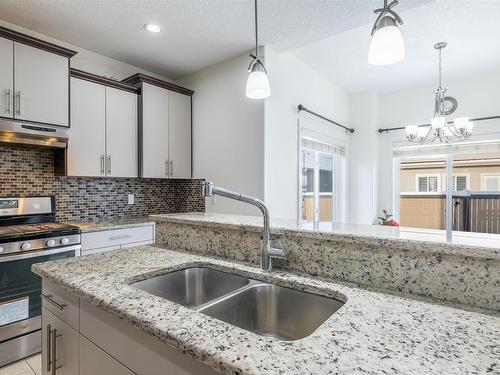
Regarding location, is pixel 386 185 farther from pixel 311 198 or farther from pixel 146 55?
pixel 146 55

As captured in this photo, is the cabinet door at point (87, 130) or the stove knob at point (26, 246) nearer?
the stove knob at point (26, 246)

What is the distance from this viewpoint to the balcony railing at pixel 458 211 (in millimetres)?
4184

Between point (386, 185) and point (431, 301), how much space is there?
4.22 m

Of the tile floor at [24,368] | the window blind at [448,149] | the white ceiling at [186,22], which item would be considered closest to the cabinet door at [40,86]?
the white ceiling at [186,22]

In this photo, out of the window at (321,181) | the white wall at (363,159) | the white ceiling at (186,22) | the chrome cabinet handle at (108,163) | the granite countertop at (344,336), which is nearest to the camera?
the granite countertop at (344,336)

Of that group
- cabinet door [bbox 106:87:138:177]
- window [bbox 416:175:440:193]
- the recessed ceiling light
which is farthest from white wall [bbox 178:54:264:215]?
window [bbox 416:175:440:193]

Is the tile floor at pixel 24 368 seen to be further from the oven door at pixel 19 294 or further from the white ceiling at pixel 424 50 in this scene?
the white ceiling at pixel 424 50

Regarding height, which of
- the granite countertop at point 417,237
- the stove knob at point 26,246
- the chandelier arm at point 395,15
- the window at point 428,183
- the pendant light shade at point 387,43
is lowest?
the stove knob at point 26,246

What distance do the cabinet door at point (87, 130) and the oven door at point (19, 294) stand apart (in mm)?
817

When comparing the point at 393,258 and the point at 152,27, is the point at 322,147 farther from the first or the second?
the point at 393,258

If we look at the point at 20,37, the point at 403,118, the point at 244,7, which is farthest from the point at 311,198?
the point at 20,37

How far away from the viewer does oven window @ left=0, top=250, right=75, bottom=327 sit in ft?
6.64

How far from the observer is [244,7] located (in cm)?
222

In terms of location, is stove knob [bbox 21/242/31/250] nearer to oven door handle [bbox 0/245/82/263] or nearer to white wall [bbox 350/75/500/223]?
oven door handle [bbox 0/245/82/263]
